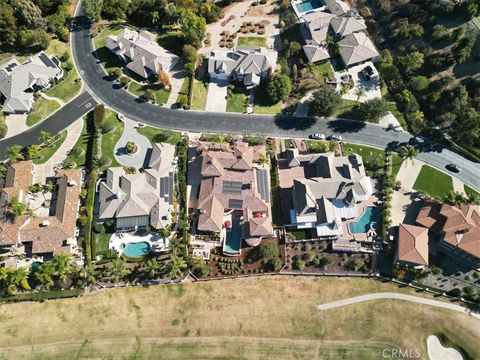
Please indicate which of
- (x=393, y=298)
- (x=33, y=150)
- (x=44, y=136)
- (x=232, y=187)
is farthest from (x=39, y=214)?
(x=393, y=298)

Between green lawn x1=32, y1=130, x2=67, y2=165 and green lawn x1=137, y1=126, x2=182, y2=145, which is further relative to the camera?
green lawn x1=137, y1=126, x2=182, y2=145

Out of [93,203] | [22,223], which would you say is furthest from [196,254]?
[22,223]

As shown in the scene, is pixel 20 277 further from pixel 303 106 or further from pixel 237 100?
pixel 303 106

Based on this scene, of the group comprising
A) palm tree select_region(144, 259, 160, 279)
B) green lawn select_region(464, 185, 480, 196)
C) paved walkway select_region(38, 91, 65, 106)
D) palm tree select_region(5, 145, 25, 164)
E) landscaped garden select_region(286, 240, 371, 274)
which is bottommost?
palm tree select_region(144, 259, 160, 279)

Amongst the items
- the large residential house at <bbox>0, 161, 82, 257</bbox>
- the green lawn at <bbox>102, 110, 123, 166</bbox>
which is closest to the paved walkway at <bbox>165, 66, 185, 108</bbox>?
the green lawn at <bbox>102, 110, 123, 166</bbox>

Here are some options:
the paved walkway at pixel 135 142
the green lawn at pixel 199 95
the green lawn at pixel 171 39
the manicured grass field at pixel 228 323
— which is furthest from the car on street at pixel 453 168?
the green lawn at pixel 171 39

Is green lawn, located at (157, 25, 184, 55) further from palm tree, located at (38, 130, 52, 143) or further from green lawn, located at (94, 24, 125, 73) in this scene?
palm tree, located at (38, 130, 52, 143)

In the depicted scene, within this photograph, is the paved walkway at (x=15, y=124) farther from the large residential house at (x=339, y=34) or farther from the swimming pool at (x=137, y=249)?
the large residential house at (x=339, y=34)

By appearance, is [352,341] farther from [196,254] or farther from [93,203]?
[93,203]
